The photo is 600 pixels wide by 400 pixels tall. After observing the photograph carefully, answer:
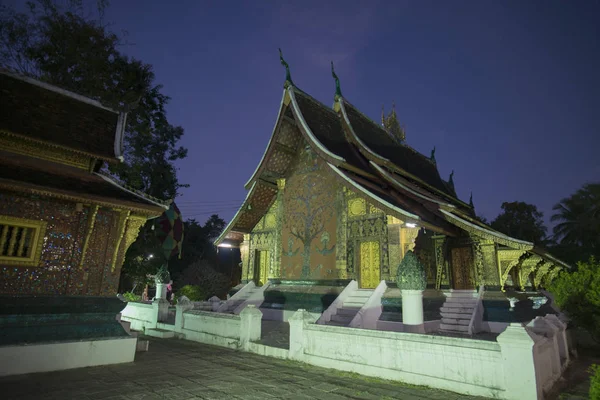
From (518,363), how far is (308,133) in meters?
9.31

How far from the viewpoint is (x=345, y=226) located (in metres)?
11.5

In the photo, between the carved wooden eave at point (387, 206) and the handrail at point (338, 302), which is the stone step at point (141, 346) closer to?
the handrail at point (338, 302)

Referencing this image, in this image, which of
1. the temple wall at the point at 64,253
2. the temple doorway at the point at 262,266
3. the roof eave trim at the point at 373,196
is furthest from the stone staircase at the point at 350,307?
the temple wall at the point at 64,253

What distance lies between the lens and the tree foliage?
6.59m

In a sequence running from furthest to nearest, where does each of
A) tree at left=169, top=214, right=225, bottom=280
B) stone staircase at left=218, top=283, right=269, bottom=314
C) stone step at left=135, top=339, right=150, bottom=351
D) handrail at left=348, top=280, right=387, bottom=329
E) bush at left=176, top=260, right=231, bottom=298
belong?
1. tree at left=169, top=214, right=225, bottom=280
2. bush at left=176, top=260, right=231, bottom=298
3. stone staircase at left=218, top=283, right=269, bottom=314
4. handrail at left=348, top=280, right=387, bottom=329
5. stone step at left=135, top=339, right=150, bottom=351

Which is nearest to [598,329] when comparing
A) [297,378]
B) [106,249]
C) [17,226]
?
[297,378]

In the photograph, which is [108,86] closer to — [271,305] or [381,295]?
[271,305]

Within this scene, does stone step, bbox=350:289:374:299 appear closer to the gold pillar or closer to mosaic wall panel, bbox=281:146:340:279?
mosaic wall panel, bbox=281:146:340:279

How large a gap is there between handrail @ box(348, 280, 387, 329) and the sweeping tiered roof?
2988 mm

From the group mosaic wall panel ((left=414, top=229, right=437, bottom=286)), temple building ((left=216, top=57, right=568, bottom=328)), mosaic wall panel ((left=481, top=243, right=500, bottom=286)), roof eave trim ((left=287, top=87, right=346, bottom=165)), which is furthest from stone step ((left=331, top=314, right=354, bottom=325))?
roof eave trim ((left=287, top=87, right=346, bottom=165))

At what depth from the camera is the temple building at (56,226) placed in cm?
563

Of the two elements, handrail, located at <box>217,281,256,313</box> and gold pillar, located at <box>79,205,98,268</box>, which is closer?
gold pillar, located at <box>79,205,98,268</box>

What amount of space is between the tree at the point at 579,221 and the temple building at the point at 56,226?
23160 mm

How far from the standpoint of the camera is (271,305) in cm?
1181
